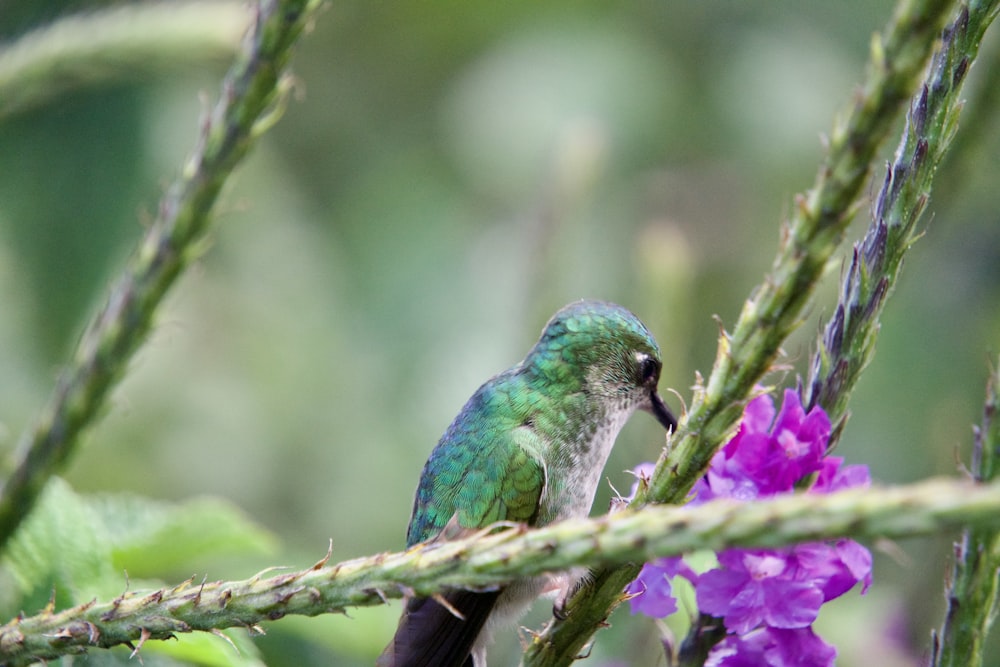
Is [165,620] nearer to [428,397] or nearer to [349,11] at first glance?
[428,397]

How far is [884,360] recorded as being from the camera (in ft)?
15.8

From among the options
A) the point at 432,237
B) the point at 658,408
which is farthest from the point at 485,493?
the point at 432,237

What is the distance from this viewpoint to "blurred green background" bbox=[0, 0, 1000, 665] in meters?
3.66

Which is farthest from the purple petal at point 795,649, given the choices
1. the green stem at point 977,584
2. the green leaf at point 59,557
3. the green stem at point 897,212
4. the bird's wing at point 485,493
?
the green leaf at point 59,557

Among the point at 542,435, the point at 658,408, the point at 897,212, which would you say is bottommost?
the point at 897,212

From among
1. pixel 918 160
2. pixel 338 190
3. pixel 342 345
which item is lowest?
pixel 918 160

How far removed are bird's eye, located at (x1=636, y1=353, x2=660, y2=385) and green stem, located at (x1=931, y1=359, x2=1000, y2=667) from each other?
1170 mm

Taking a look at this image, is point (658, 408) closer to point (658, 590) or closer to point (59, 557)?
point (658, 590)

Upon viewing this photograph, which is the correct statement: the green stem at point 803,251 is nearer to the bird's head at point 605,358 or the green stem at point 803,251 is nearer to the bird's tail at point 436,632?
the bird's tail at point 436,632

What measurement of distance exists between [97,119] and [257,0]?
6.53 ft

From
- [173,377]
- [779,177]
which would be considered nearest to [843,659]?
[779,177]

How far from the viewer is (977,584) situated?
1608 mm

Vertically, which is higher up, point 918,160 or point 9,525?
point 918,160

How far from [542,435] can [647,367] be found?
31cm
